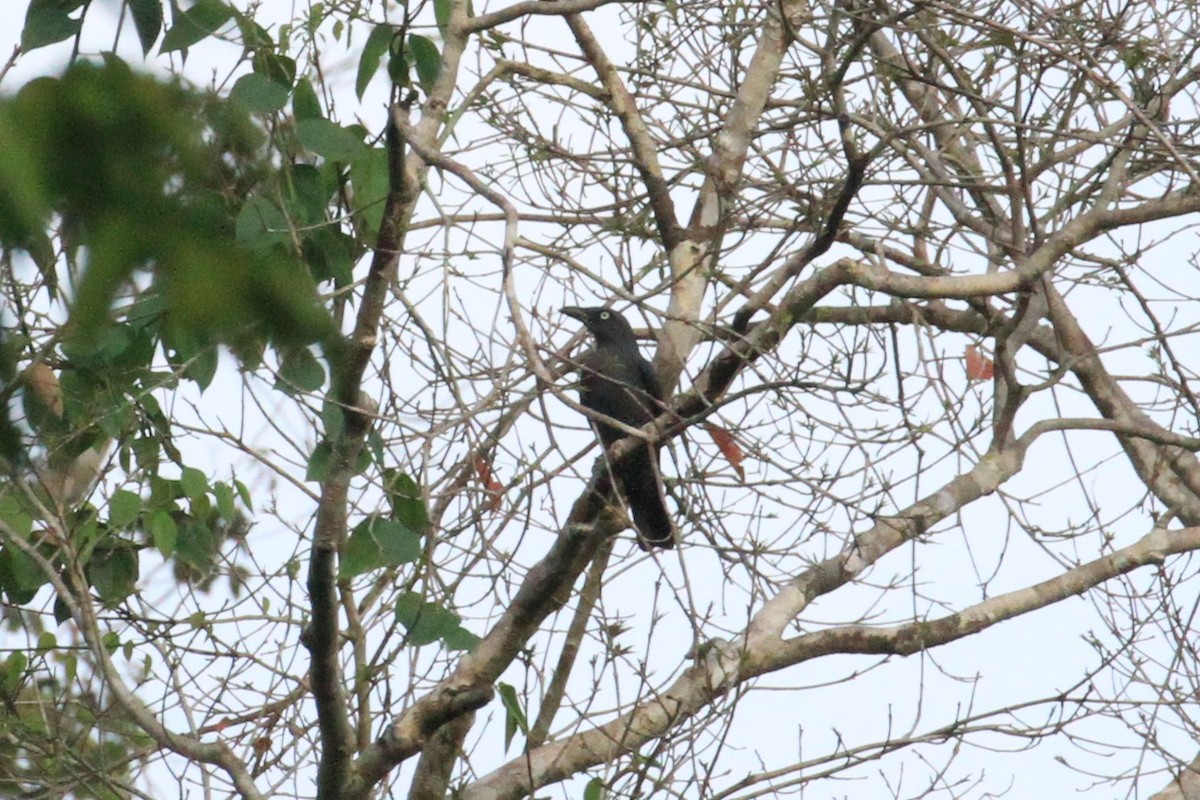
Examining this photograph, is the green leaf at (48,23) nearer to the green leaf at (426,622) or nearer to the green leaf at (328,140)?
the green leaf at (328,140)

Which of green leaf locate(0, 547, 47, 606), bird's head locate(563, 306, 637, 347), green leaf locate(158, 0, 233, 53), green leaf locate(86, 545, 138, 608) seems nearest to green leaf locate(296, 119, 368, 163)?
green leaf locate(158, 0, 233, 53)

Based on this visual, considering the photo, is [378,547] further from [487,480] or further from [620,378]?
[620,378]

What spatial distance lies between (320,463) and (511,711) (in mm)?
1166

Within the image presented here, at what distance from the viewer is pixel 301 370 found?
1.30 metres

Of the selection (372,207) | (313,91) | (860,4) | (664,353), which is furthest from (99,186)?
(860,4)

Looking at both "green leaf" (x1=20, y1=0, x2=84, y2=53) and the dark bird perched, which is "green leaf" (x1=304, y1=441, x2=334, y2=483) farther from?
the dark bird perched

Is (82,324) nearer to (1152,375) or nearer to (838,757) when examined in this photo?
(838,757)

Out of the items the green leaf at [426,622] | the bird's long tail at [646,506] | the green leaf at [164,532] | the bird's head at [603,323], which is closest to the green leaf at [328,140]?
the green leaf at [426,622]

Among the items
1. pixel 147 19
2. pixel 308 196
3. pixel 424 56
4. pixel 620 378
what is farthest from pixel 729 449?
pixel 147 19

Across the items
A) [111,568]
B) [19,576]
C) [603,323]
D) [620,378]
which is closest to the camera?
[19,576]

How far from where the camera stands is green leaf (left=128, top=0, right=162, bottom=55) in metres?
1.39

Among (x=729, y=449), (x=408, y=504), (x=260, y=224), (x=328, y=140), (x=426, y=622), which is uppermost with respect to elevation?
(x=328, y=140)

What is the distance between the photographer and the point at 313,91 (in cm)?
306

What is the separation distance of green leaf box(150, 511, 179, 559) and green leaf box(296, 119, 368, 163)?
1482 mm
